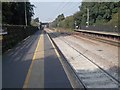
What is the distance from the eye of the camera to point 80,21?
406ft

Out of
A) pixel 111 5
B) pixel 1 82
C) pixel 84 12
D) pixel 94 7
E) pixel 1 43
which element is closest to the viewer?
pixel 1 82

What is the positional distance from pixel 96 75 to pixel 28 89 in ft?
12.4

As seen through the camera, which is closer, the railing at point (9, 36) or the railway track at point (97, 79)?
the railway track at point (97, 79)

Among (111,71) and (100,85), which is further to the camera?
(111,71)

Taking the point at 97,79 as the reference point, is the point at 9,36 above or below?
above

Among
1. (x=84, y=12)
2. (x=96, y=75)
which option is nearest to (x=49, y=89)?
(x=96, y=75)

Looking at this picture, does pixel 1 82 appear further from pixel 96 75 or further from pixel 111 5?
pixel 111 5

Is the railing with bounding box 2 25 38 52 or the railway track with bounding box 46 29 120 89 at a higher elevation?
the railing with bounding box 2 25 38 52

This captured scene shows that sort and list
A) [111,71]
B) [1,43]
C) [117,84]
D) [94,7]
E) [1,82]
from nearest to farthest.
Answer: [117,84]
[1,82]
[111,71]
[1,43]
[94,7]

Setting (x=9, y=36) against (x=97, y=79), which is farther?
(x=9, y=36)

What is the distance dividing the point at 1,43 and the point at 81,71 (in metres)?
12.3

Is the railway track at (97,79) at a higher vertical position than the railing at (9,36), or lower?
lower

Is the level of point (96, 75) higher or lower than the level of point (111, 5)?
lower

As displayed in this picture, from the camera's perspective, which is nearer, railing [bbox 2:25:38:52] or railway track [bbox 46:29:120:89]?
railway track [bbox 46:29:120:89]
